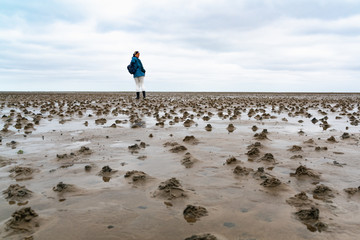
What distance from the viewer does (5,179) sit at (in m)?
4.37

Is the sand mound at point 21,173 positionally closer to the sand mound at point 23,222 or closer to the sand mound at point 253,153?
the sand mound at point 23,222

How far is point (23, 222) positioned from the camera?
2910mm

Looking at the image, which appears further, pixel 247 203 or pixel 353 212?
pixel 247 203

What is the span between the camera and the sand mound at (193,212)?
→ 307 centimetres

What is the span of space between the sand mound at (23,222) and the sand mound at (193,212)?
165cm

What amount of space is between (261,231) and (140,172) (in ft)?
7.54

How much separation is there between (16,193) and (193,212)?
95.9 inches

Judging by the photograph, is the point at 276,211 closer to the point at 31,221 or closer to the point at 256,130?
the point at 31,221

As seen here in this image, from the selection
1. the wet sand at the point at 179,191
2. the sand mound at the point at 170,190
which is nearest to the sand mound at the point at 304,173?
the wet sand at the point at 179,191

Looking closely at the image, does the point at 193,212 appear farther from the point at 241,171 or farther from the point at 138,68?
the point at 138,68

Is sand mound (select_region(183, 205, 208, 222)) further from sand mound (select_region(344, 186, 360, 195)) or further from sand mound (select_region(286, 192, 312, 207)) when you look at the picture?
sand mound (select_region(344, 186, 360, 195))

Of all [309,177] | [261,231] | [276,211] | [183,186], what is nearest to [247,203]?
[276,211]

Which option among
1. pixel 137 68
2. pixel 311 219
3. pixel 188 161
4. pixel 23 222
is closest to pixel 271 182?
pixel 311 219

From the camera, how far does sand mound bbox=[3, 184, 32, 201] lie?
359 centimetres
